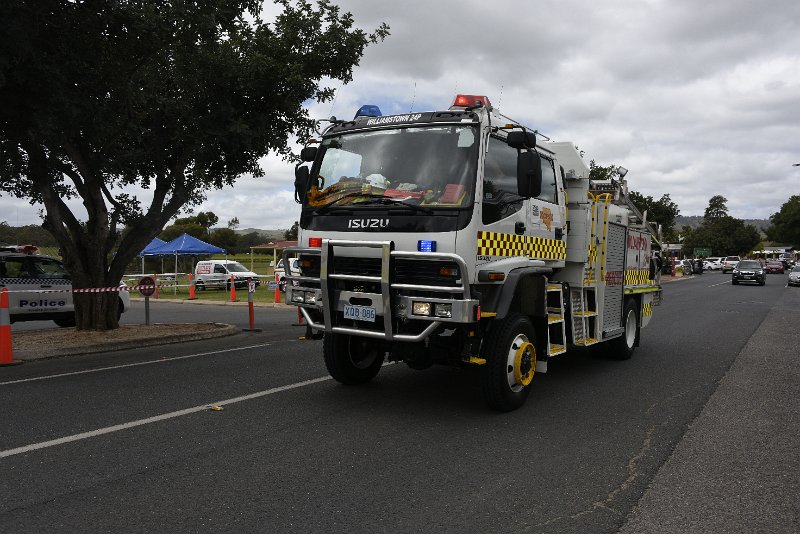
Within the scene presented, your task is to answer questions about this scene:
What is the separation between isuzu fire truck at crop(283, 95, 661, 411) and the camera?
5355 mm

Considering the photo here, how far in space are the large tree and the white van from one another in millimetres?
16909

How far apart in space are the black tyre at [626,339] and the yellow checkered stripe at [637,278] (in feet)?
0.95

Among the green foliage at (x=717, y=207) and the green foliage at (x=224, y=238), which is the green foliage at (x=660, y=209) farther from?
the green foliage at (x=717, y=207)

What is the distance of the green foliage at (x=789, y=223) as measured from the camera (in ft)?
391

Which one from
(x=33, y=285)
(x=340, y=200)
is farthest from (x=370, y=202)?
(x=33, y=285)

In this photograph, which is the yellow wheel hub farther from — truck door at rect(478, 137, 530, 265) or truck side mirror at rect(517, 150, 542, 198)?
truck side mirror at rect(517, 150, 542, 198)

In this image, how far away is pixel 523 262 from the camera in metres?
6.04

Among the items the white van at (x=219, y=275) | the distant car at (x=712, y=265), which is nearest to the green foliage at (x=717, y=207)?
the distant car at (x=712, y=265)

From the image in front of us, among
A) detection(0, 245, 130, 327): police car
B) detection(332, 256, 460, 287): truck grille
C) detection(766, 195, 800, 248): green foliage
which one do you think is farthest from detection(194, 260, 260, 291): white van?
detection(766, 195, 800, 248): green foliage

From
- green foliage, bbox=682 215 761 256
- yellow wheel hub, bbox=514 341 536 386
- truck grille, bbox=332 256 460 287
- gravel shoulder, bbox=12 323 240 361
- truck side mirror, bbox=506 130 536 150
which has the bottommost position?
gravel shoulder, bbox=12 323 240 361

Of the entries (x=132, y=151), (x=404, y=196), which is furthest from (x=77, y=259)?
(x=404, y=196)

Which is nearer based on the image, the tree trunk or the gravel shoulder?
the gravel shoulder

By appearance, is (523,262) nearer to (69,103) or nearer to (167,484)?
(167,484)

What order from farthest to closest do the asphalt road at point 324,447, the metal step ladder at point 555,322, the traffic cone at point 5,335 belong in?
the traffic cone at point 5,335, the metal step ladder at point 555,322, the asphalt road at point 324,447
